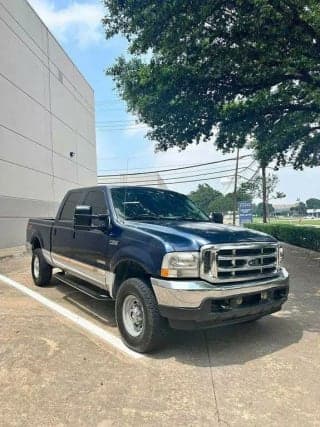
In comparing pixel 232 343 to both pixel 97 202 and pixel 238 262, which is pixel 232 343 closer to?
pixel 238 262

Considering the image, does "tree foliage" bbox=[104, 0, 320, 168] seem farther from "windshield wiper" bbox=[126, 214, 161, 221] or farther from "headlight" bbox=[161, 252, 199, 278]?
"headlight" bbox=[161, 252, 199, 278]

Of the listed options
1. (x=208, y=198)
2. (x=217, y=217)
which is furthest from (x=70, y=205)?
(x=208, y=198)

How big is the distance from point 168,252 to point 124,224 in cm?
106

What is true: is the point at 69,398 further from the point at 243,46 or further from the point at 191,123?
the point at 191,123

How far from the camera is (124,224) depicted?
4938mm

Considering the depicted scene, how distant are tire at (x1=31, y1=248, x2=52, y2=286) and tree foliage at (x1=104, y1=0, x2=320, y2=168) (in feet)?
16.4

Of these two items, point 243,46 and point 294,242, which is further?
point 294,242

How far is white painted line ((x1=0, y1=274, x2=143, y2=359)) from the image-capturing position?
4516 millimetres

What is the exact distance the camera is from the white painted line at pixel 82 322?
4.52 meters

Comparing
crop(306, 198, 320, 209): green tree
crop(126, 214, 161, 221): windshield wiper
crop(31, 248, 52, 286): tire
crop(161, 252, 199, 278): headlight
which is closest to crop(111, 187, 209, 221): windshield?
crop(126, 214, 161, 221): windshield wiper

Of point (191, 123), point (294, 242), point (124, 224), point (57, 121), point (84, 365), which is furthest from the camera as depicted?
point (57, 121)

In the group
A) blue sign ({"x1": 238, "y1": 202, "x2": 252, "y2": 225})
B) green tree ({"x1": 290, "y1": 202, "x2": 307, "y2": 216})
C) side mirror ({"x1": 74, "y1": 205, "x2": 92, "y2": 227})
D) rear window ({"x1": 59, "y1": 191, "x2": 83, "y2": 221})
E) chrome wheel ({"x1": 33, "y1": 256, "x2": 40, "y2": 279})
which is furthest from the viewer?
green tree ({"x1": 290, "y1": 202, "x2": 307, "y2": 216})

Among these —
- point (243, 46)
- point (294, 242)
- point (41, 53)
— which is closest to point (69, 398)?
point (243, 46)

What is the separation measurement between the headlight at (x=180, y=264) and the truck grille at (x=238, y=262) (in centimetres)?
9
